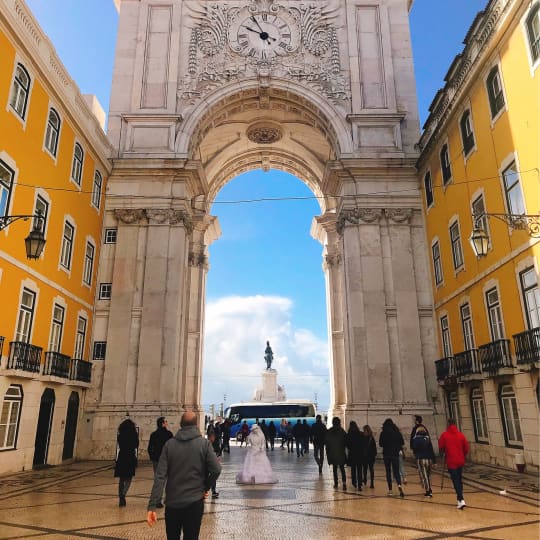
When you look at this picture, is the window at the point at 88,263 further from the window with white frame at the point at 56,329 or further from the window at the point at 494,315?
the window at the point at 494,315

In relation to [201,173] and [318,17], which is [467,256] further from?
[318,17]

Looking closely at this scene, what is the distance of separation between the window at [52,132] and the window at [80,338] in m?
6.69

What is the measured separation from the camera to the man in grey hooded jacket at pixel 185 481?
15.0 ft

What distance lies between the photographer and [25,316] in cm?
1459

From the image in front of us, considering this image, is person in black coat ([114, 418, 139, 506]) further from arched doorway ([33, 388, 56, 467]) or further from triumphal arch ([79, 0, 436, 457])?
triumphal arch ([79, 0, 436, 457])

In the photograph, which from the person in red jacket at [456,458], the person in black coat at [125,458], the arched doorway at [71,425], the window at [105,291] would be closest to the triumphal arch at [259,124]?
the window at [105,291]

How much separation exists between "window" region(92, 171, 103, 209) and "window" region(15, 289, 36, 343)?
22.7 ft

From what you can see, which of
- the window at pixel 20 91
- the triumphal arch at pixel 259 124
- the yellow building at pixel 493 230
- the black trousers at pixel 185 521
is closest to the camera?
the black trousers at pixel 185 521

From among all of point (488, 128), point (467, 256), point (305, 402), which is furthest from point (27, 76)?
point (305, 402)

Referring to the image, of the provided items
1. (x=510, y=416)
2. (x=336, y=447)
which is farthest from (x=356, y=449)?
(x=510, y=416)

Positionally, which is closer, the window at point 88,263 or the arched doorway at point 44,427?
the arched doorway at point 44,427

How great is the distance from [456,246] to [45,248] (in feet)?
48.8

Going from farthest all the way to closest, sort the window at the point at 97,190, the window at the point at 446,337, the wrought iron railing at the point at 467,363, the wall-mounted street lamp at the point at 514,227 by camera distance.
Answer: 1. the window at the point at 97,190
2. the window at the point at 446,337
3. the wrought iron railing at the point at 467,363
4. the wall-mounted street lamp at the point at 514,227

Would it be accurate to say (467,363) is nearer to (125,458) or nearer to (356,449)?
(356,449)
